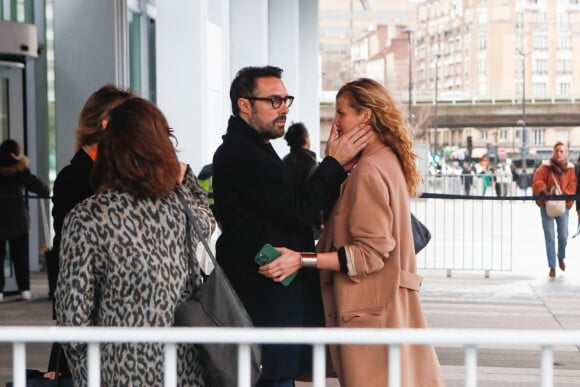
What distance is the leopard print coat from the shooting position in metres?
3.31

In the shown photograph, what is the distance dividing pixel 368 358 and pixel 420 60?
443 feet

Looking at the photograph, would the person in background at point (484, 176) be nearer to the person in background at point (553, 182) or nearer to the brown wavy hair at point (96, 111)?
the person in background at point (553, 182)

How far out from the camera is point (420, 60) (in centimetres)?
13650

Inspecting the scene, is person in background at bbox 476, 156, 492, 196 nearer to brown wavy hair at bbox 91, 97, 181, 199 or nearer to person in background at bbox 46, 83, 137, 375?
person in background at bbox 46, 83, 137, 375

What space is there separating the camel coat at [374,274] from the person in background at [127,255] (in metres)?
0.66

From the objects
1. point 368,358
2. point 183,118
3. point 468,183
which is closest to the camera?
point 368,358

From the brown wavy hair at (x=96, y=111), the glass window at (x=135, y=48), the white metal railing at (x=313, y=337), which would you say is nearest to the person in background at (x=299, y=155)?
the glass window at (x=135, y=48)

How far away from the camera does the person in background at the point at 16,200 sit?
11602mm

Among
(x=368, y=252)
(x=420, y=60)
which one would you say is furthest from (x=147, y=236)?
(x=420, y=60)

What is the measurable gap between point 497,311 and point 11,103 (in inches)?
260

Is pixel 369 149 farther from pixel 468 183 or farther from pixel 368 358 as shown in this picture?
pixel 468 183

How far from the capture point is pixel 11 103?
13.5 m

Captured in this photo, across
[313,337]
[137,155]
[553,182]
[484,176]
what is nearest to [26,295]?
[553,182]

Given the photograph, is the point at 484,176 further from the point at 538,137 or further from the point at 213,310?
the point at 538,137
